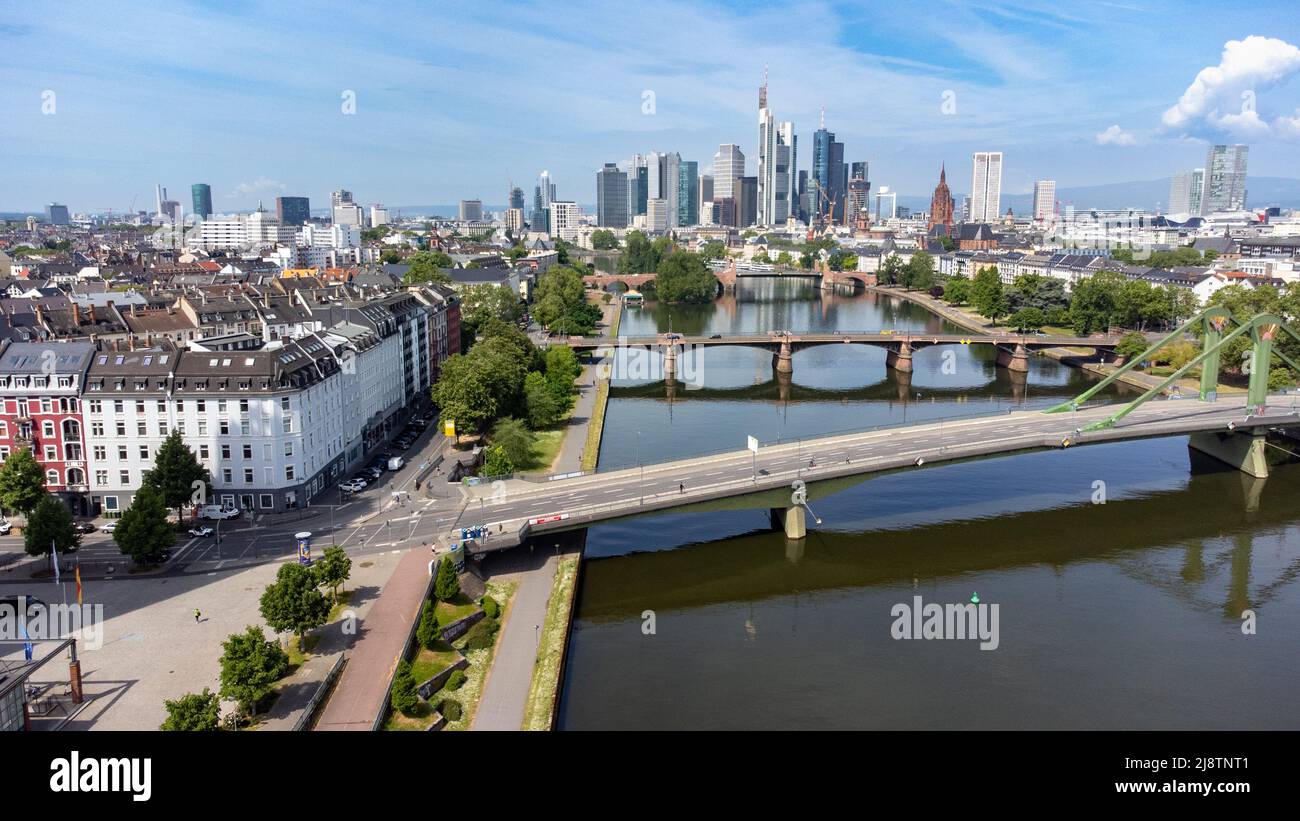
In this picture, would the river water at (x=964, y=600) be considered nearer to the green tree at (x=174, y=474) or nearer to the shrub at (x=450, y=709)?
the shrub at (x=450, y=709)

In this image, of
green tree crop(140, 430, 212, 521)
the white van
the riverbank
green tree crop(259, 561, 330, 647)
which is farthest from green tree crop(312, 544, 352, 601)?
the riverbank

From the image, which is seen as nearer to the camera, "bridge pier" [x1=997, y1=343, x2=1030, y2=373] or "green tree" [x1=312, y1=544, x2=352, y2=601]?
"green tree" [x1=312, y1=544, x2=352, y2=601]

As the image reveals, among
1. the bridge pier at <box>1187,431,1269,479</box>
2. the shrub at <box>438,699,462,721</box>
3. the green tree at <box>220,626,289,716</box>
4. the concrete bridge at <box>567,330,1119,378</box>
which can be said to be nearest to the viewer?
the green tree at <box>220,626,289,716</box>

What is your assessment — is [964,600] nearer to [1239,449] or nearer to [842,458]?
[842,458]

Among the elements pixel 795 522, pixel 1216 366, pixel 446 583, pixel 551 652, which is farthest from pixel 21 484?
pixel 1216 366

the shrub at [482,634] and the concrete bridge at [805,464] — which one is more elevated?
the concrete bridge at [805,464]

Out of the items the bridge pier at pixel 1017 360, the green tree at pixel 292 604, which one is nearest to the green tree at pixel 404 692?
the green tree at pixel 292 604

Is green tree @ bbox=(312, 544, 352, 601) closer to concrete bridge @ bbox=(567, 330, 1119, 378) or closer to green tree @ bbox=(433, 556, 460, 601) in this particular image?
green tree @ bbox=(433, 556, 460, 601)
